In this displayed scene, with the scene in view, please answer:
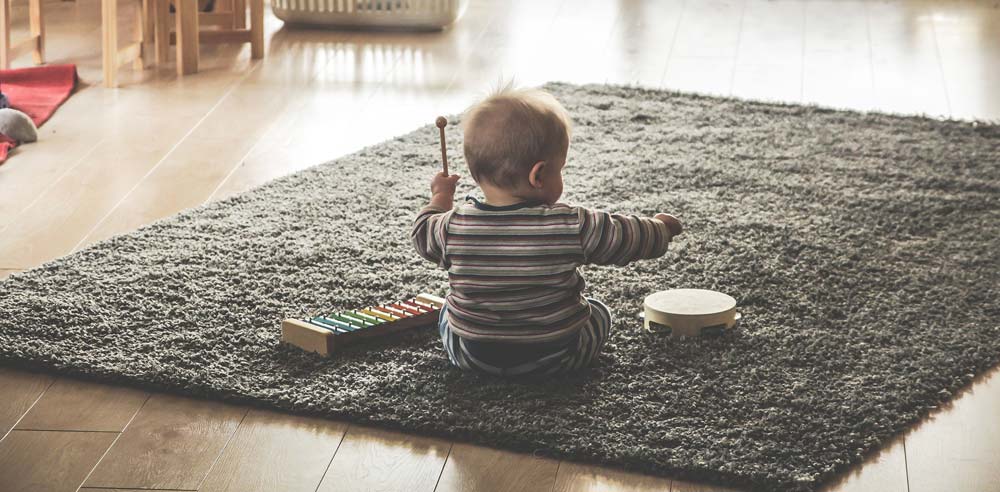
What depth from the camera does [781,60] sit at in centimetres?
349

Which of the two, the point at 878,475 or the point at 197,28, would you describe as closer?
the point at 878,475

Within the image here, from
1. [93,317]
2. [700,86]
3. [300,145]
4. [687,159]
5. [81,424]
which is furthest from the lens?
[700,86]

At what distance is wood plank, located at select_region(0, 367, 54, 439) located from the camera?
1.54 metres

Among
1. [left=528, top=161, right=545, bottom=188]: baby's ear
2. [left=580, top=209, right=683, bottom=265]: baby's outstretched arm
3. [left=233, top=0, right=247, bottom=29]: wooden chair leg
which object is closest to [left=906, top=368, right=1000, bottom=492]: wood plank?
[left=580, top=209, right=683, bottom=265]: baby's outstretched arm

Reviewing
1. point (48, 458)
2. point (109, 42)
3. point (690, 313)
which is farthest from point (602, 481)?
point (109, 42)

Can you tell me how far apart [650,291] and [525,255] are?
0.43 metres

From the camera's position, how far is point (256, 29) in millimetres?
3473

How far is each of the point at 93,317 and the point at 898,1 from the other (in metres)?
3.36

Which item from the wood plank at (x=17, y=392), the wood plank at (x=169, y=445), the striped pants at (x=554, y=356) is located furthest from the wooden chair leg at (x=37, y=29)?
the striped pants at (x=554, y=356)

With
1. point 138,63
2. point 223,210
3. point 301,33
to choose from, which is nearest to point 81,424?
point 223,210

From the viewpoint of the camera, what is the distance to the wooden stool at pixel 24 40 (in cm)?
320

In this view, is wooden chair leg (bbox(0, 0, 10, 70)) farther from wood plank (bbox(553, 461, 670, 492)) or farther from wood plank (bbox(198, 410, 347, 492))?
wood plank (bbox(553, 461, 670, 492))

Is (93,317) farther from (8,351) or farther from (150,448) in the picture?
(150,448)

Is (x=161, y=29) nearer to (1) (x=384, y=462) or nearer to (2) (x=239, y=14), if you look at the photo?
(2) (x=239, y=14)
